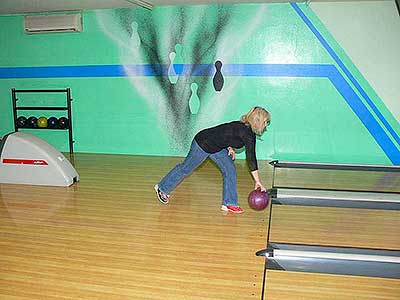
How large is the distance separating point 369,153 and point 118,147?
4.18 metres

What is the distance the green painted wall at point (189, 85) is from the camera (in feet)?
20.2

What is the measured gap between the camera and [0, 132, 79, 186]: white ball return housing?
15.6ft

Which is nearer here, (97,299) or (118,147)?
(97,299)

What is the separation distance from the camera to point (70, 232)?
3330 mm

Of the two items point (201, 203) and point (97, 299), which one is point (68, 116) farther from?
point (97, 299)

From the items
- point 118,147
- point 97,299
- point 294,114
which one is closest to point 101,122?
point 118,147

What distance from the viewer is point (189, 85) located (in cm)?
654

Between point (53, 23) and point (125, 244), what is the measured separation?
497 centimetres

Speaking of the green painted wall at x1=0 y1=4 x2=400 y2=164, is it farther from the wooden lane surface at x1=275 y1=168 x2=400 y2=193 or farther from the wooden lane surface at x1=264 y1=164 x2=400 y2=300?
the wooden lane surface at x1=264 y1=164 x2=400 y2=300

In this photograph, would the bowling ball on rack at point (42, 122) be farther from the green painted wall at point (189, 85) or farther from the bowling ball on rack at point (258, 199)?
the bowling ball on rack at point (258, 199)

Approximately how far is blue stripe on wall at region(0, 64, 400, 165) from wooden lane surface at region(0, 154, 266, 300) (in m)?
2.25

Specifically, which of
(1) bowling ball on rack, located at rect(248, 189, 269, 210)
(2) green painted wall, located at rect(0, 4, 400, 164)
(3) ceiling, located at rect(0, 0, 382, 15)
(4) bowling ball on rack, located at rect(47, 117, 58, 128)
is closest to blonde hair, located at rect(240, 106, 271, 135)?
(1) bowling ball on rack, located at rect(248, 189, 269, 210)

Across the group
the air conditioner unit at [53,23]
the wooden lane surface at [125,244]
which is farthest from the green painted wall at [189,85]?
the wooden lane surface at [125,244]

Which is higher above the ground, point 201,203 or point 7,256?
point 201,203
